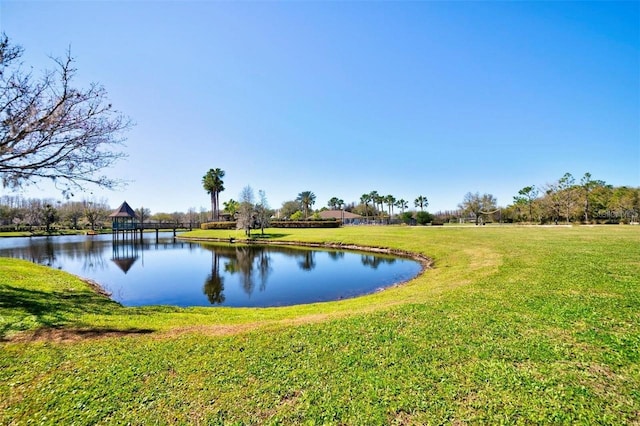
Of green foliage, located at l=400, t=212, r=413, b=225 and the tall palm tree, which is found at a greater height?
the tall palm tree

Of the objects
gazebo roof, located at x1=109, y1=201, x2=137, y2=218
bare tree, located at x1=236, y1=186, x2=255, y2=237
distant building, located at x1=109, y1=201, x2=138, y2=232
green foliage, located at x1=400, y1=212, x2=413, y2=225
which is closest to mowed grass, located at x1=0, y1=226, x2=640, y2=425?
bare tree, located at x1=236, y1=186, x2=255, y2=237

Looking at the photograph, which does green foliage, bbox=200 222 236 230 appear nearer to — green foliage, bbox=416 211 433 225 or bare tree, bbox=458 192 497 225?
green foliage, bbox=416 211 433 225

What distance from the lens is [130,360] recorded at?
5.03m

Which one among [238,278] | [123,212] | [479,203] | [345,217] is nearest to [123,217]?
[123,212]

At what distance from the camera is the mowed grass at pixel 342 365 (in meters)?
3.64

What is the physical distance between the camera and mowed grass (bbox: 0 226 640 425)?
3.64 meters

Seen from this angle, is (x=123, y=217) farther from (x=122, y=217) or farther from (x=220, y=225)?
(x=220, y=225)

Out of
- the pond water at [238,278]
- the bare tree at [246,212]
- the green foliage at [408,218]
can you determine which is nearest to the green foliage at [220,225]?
the bare tree at [246,212]

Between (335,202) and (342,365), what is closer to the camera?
(342,365)

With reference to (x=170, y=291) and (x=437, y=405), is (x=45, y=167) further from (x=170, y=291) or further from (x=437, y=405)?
(x=437, y=405)

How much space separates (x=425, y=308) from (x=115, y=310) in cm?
894

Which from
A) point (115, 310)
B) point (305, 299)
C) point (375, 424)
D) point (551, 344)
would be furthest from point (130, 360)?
point (305, 299)

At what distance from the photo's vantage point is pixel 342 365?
4750 mm

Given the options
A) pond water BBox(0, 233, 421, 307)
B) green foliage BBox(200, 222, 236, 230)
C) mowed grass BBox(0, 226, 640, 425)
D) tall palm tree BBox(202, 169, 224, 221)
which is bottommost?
pond water BBox(0, 233, 421, 307)
